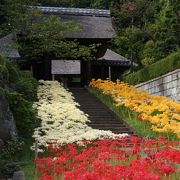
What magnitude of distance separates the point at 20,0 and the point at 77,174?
1821cm

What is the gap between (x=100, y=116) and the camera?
669 inches

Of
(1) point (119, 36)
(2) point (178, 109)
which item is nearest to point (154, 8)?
(1) point (119, 36)

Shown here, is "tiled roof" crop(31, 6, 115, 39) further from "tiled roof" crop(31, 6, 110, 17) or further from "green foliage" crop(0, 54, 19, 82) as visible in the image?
"green foliage" crop(0, 54, 19, 82)

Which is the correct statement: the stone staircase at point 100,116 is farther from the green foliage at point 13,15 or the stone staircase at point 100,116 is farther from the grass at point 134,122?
the green foliage at point 13,15

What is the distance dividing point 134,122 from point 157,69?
8.68 m

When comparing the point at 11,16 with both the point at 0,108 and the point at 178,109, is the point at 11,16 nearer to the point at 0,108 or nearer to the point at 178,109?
the point at 178,109

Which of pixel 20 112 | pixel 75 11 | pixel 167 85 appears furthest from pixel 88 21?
pixel 20 112

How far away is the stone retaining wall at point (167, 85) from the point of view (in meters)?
19.5

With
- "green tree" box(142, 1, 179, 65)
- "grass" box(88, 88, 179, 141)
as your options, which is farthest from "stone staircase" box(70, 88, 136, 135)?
"green tree" box(142, 1, 179, 65)

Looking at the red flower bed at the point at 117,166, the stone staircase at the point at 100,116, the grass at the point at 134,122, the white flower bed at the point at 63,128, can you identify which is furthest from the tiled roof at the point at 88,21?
the red flower bed at the point at 117,166

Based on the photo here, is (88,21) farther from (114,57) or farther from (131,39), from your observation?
(114,57)

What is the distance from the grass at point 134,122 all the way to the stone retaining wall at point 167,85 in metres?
2.98

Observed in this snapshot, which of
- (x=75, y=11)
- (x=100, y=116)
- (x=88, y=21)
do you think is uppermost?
(x=75, y=11)

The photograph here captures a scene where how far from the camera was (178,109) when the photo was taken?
45.5ft
